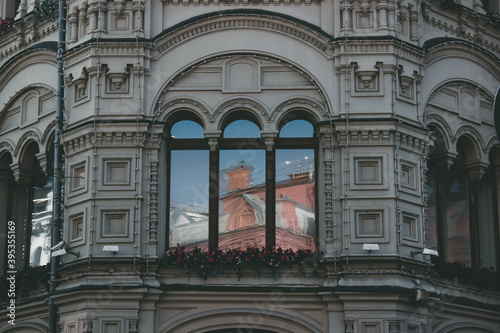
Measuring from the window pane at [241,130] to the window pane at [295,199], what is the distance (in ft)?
2.46

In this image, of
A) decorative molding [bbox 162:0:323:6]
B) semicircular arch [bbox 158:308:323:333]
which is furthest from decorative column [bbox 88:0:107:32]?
semicircular arch [bbox 158:308:323:333]

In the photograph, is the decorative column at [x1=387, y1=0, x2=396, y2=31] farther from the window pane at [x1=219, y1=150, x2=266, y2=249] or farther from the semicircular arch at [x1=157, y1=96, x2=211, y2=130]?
the semicircular arch at [x1=157, y1=96, x2=211, y2=130]

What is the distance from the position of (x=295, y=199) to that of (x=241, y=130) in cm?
203

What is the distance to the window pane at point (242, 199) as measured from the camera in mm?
23312

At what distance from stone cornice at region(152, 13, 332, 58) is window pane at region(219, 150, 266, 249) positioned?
8.97 ft

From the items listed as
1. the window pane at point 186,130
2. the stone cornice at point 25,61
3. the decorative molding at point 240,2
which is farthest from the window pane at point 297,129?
the stone cornice at point 25,61

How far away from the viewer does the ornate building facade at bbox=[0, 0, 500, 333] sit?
22.3 metres

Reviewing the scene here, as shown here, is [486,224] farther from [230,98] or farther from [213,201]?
[230,98]

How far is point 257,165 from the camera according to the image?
2378 cm

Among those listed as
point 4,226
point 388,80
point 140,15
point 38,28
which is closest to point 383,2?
point 388,80

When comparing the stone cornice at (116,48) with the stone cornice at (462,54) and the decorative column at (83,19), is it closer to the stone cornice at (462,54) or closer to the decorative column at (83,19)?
the decorative column at (83,19)

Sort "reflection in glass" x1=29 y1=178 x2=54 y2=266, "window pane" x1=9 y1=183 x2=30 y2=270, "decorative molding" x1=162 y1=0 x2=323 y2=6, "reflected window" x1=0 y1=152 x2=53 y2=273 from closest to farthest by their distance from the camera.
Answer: "decorative molding" x1=162 y1=0 x2=323 y2=6 < "reflection in glass" x1=29 y1=178 x2=54 y2=266 < "reflected window" x1=0 y1=152 x2=53 y2=273 < "window pane" x1=9 y1=183 x2=30 y2=270

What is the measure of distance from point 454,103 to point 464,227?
3.12 m

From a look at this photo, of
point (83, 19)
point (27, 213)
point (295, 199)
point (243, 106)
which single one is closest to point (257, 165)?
point (295, 199)
